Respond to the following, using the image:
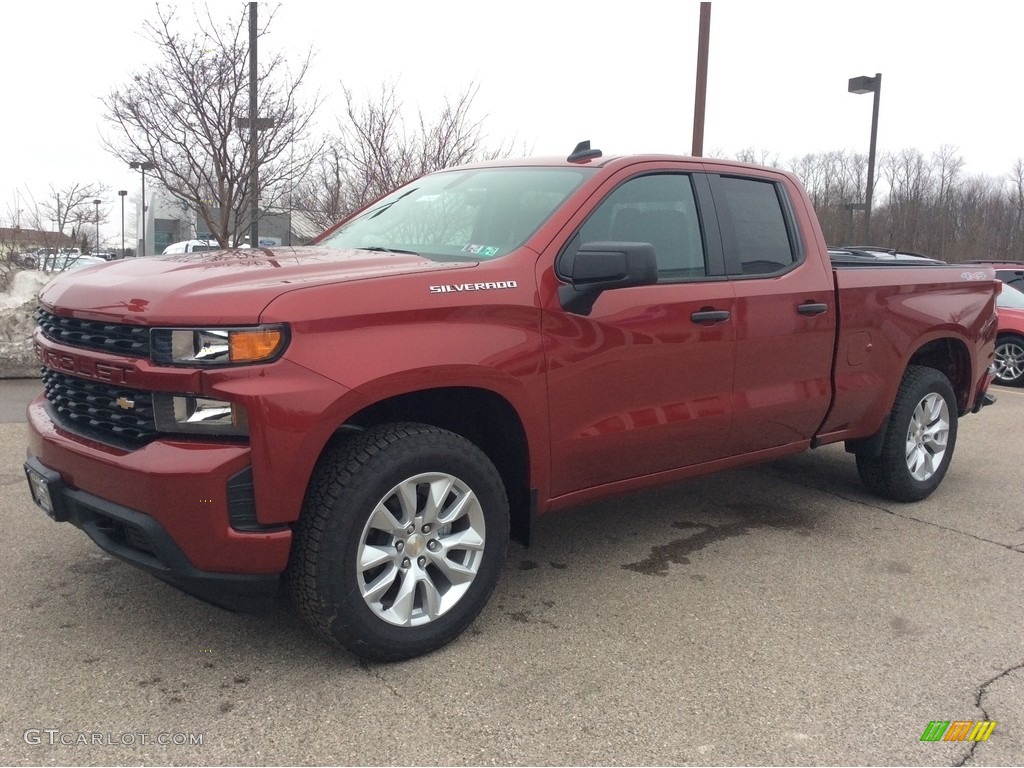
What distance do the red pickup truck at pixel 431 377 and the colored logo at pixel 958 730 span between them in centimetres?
148

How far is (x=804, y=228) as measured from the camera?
456 cm

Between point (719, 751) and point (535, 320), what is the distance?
1598mm

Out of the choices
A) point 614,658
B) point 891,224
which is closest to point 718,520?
point 614,658

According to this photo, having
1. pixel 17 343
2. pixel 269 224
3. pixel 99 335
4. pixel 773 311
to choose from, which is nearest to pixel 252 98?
pixel 17 343

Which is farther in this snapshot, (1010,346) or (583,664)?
(1010,346)

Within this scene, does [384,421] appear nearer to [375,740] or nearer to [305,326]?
[305,326]

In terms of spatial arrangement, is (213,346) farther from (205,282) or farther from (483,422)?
(483,422)

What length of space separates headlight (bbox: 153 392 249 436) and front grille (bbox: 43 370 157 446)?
2.2 inches

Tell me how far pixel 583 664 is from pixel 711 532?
175 cm

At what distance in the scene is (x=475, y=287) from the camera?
312 cm

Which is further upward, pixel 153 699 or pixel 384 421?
pixel 384 421

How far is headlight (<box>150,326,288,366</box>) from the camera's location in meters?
2.64

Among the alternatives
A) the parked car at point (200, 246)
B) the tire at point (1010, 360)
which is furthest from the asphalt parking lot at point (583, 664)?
the tire at point (1010, 360)

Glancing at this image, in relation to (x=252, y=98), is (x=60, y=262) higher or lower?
lower
